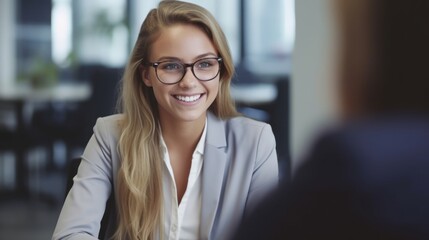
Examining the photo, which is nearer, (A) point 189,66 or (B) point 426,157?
(B) point 426,157

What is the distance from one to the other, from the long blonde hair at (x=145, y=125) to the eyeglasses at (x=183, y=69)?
0.02 m

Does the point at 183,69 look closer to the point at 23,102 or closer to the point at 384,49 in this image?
the point at 384,49

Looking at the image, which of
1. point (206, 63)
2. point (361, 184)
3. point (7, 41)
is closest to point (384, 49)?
point (361, 184)

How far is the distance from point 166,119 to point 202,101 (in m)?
0.10

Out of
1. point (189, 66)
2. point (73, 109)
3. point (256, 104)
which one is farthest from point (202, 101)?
point (73, 109)

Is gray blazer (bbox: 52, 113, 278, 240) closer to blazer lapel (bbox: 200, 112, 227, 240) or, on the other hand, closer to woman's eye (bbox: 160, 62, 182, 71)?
blazer lapel (bbox: 200, 112, 227, 240)

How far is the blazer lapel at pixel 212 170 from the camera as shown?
46.8 inches

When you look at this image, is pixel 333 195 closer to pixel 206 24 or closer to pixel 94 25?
pixel 206 24

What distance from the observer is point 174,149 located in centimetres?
127

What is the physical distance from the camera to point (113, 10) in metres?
7.18

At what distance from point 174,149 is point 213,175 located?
0.10 metres

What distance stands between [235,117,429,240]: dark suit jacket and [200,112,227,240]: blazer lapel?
0.74 m

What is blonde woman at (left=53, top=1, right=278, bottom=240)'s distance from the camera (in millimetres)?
1173

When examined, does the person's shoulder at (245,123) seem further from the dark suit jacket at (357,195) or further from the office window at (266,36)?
the office window at (266,36)
